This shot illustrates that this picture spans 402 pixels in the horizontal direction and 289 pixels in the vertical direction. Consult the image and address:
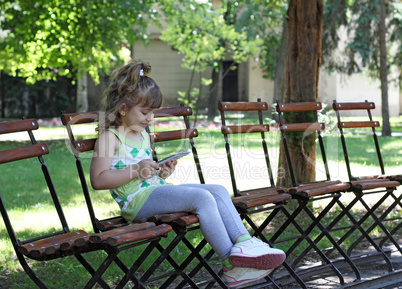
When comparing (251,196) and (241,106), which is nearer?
(251,196)

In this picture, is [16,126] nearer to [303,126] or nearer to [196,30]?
[303,126]

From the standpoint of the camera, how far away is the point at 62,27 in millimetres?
11703

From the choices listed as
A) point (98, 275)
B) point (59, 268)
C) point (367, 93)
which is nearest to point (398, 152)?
point (59, 268)

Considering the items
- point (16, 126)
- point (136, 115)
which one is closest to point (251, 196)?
point (136, 115)

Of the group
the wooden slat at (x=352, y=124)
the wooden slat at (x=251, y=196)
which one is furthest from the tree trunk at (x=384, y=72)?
the wooden slat at (x=251, y=196)

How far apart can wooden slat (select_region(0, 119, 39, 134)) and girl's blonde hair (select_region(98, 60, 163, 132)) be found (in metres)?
0.39

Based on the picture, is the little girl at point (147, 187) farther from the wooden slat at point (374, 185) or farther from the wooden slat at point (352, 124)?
the wooden slat at point (352, 124)

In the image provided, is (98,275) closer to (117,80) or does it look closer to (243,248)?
(243,248)

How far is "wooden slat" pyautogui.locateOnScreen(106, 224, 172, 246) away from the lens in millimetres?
2602

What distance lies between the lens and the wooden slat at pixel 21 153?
2996mm

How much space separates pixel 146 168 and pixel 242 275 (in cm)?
79

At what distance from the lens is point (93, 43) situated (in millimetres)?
11977

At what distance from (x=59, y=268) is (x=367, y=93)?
21.2 meters

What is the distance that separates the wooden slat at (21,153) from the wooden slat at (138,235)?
31.4 inches
